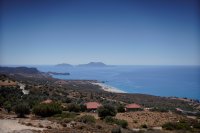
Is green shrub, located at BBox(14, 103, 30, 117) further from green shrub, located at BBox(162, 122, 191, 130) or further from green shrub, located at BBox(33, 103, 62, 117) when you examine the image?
green shrub, located at BBox(162, 122, 191, 130)

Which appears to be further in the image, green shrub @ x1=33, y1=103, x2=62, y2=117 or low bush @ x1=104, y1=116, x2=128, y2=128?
green shrub @ x1=33, y1=103, x2=62, y2=117

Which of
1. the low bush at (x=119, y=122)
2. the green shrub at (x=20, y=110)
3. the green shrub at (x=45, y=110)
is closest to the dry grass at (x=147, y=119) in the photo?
the low bush at (x=119, y=122)

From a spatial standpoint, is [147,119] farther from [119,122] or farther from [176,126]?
[119,122]

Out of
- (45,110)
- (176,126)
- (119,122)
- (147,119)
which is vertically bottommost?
(147,119)

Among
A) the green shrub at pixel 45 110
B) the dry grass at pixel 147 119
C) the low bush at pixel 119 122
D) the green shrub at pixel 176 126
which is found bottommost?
the dry grass at pixel 147 119

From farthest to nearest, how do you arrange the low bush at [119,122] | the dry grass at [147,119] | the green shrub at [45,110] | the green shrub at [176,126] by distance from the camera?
the green shrub at [45,110], the dry grass at [147,119], the green shrub at [176,126], the low bush at [119,122]

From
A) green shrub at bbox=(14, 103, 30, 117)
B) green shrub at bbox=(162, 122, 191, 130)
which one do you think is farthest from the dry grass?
green shrub at bbox=(14, 103, 30, 117)


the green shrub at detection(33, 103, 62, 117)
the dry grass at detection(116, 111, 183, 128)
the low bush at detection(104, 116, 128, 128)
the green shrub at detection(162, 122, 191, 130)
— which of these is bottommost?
the dry grass at detection(116, 111, 183, 128)

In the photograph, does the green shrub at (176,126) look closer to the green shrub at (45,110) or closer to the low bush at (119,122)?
the low bush at (119,122)

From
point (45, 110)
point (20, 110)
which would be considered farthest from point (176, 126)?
point (20, 110)

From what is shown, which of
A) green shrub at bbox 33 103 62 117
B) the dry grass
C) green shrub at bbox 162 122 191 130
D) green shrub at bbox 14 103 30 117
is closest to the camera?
green shrub at bbox 162 122 191 130

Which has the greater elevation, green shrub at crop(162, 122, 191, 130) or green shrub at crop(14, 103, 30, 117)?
green shrub at crop(14, 103, 30, 117)

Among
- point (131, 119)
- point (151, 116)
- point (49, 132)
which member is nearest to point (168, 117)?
point (151, 116)

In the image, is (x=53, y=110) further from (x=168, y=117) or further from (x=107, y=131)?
(x=168, y=117)
